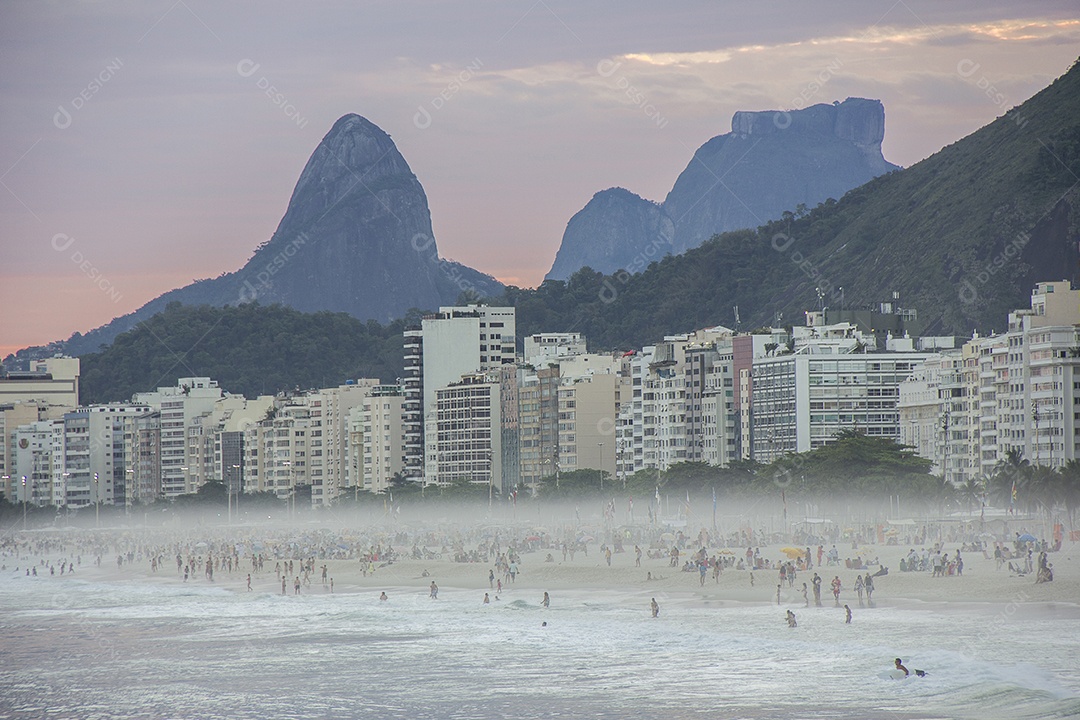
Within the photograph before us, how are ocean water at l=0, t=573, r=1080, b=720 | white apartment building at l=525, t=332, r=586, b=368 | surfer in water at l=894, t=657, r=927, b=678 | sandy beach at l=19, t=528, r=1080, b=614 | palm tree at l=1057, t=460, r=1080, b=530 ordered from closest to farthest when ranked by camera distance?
ocean water at l=0, t=573, r=1080, b=720
surfer in water at l=894, t=657, r=927, b=678
sandy beach at l=19, t=528, r=1080, b=614
palm tree at l=1057, t=460, r=1080, b=530
white apartment building at l=525, t=332, r=586, b=368

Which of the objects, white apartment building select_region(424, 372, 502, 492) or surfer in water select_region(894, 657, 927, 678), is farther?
white apartment building select_region(424, 372, 502, 492)

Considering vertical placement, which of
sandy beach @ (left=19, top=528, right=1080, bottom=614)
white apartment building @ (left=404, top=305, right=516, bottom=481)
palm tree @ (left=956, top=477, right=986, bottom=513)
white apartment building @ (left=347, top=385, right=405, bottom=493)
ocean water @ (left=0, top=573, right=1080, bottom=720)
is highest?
white apartment building @ (left=404, top=305, right=516, bottom=481)

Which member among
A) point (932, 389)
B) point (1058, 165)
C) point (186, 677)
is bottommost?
point (186, 677)

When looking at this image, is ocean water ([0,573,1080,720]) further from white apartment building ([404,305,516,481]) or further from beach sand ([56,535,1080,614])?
white apartment building ([404,305,516,481])

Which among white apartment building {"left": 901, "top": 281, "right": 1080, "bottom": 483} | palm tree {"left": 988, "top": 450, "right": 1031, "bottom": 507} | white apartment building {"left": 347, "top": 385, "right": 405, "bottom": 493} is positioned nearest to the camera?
palm tree {"left": 988, "top": 450, "right": 1031, "bottom": 507}

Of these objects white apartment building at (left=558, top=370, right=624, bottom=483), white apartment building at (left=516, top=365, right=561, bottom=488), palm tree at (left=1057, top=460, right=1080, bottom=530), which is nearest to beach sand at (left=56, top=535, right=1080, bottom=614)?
palm tree at (left=1057, top=460, right=1080, bottom=530)

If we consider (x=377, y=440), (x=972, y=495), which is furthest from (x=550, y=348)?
(x=972, y=495)

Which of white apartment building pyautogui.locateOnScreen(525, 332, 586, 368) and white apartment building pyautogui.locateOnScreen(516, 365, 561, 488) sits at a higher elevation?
white apartment building pyautogui.locateOnScreen(525, 332, 586, 368)

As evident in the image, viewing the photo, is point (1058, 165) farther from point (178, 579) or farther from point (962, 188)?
point (178, 579)

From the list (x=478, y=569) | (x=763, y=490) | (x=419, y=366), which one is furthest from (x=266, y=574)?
(x=419, y=366)

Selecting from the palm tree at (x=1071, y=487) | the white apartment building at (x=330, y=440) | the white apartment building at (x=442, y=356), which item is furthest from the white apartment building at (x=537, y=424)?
the palm tree at (x=1071, y=487)
